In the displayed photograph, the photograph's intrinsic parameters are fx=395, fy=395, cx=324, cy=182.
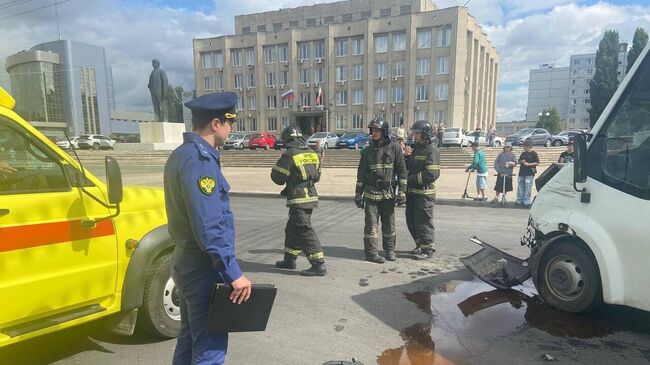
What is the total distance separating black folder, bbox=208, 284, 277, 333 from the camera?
204 centimetres

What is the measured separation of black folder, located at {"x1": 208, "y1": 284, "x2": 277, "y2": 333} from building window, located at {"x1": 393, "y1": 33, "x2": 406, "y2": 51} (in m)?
53.0

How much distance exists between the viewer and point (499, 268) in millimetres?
4488

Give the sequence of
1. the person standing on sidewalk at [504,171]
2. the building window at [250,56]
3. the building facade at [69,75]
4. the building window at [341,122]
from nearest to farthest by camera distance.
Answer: the building facade at [69,75] < the person standing on sidewalk at [504,171] < the building window at [341,122] < the building window at [250,56]

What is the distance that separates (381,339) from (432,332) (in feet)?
1.60

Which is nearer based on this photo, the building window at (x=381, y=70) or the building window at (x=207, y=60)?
the building window at (x=381, y=70)

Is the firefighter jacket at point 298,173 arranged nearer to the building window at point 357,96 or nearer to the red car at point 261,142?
the red car at point 261,142

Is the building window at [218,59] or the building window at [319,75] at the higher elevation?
the building window at [218,59]

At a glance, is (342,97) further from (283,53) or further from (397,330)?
(397,330)

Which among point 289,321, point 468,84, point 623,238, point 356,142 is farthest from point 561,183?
point 468,84

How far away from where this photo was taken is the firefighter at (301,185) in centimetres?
498

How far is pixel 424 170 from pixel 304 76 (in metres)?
52.5

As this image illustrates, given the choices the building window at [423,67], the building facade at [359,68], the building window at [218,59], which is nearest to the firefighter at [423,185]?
the building facade at [359,68]

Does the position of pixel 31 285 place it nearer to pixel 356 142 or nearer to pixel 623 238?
pixel 623 238

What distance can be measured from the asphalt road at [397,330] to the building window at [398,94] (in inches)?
1893
